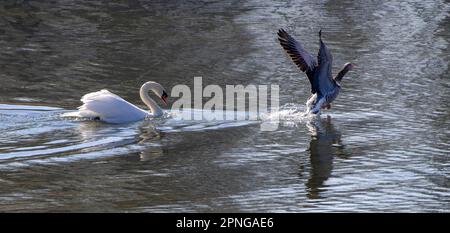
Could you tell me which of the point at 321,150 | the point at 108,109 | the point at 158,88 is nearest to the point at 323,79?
the point at 321,150

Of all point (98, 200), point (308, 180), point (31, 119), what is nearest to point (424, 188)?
point (308, 180)

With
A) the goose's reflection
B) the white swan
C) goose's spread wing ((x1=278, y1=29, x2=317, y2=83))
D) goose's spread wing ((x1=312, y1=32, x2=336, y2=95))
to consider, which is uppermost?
goose's spread wing ((x1=278, y1=29, x2=317, y2=83))

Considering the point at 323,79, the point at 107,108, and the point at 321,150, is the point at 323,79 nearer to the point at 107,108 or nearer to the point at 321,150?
the point at 321,150

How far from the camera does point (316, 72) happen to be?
12.5m

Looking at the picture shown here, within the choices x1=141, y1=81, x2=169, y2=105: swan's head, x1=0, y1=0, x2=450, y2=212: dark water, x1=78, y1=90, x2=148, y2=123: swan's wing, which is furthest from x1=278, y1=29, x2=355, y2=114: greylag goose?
x1=78, y1=90, x2=148, y2=123: swan's wing

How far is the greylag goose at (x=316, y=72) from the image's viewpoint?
12.2m

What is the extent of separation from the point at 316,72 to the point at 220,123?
1.39 meters

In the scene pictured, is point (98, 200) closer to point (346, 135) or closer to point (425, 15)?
point (346, 135)

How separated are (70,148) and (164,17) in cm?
785

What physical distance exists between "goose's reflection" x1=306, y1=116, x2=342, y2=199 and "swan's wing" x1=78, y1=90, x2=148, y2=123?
2099 mm

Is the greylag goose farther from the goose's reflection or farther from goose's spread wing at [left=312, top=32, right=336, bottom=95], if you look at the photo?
the goose's reflection

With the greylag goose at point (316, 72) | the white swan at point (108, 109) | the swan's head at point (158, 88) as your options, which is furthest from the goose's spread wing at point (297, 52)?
the white swan at point (108, 109)

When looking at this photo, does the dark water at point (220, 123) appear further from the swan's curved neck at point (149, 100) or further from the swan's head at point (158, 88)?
the swan's head at point (158, 88)

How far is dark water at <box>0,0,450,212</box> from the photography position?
9.27m
